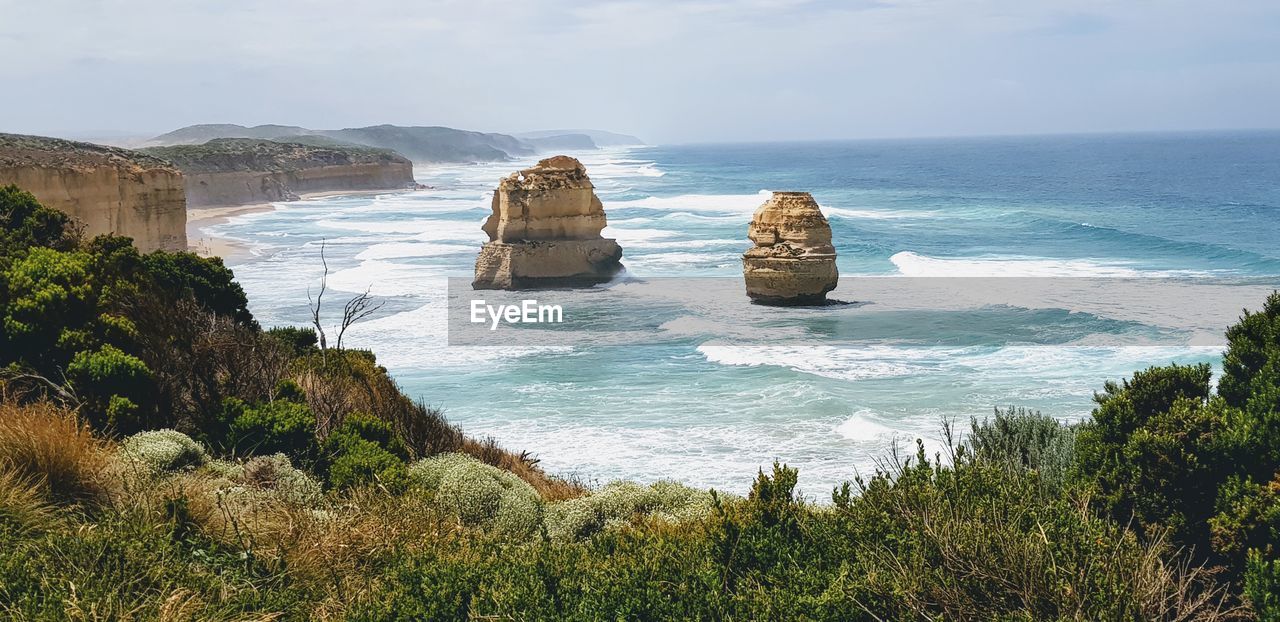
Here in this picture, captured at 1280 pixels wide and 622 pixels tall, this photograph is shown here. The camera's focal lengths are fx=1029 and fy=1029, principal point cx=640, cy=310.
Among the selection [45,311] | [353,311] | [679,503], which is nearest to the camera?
[679,503]

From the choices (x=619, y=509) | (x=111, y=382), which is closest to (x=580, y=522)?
(x=619, y=509)

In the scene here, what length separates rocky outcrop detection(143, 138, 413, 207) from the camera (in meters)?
80.2

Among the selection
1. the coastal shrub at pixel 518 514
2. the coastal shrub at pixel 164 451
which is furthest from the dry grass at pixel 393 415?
the coastal shrub at pixel 164 451

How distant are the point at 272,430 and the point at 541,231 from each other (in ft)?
85.4

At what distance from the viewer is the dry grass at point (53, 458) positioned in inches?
247

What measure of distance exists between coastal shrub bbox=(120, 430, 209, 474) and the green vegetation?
3cm

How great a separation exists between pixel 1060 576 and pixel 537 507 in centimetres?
432

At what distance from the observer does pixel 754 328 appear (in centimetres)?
2714

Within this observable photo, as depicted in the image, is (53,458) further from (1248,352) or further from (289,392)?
(1248,352)

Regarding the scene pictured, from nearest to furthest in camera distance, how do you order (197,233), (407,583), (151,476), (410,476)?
(407,583) → (151,476) → (410,476) → (197,233)

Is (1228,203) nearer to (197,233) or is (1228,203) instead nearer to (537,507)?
(197,233)

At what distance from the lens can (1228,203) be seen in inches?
2653

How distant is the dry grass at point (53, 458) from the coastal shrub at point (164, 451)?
0.44 m

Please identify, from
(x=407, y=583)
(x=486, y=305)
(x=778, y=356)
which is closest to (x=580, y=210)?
(x=486, y=305)
